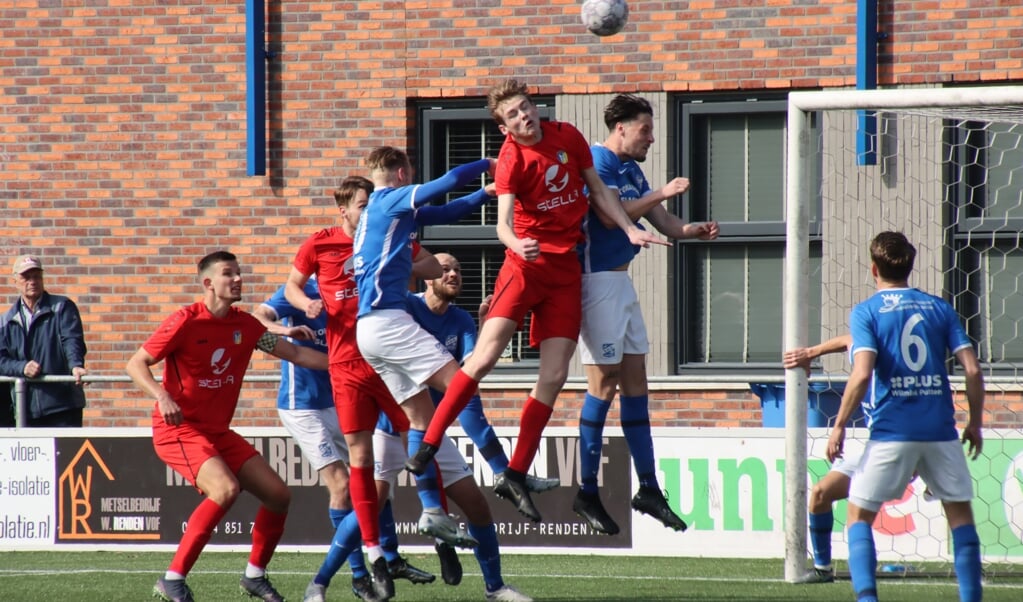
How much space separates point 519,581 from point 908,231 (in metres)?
5.40

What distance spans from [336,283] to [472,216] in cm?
572

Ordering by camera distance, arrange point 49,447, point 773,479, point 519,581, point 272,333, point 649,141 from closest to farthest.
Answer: point 649,141 < point 272,333 < point 519,581 < point 773,479 < point 49,447

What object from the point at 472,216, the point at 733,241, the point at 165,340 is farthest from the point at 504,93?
the point at 472,216

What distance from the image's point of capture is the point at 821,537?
9.70 meters

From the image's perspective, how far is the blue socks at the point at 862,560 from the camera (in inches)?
288

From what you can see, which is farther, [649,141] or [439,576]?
[439,576]

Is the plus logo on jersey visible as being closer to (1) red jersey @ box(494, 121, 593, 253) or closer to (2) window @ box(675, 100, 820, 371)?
(1) red jersey @ box(494, 121, 593, 253)

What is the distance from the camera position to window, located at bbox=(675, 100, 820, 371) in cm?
1385

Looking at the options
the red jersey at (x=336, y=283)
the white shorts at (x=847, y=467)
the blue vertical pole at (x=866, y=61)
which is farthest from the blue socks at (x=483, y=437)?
the blue vertical pole at (x=866, y=61)

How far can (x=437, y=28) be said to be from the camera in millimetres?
14273

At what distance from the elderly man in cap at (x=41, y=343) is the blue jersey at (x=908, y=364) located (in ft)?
24.5

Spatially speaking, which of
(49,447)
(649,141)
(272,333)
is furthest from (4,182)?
(649,141)

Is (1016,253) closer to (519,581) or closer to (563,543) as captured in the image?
(563,543)

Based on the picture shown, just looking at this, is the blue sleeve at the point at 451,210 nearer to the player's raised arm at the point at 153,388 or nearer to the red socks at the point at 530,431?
the red socks at the point at 530,431
